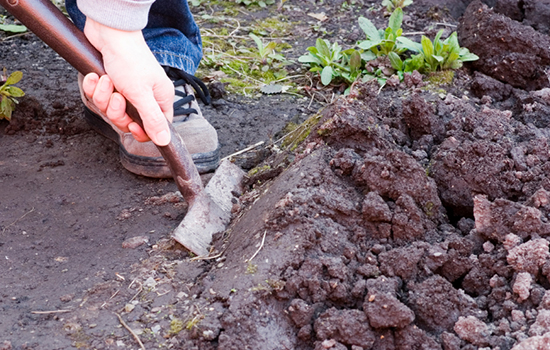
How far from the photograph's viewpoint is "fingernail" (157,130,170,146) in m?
2.08

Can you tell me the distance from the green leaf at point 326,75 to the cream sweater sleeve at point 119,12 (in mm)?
1684

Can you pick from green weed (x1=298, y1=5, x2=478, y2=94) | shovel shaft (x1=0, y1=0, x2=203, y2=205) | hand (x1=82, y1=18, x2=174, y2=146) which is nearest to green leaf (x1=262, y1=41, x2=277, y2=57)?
green weed (x1=298, y1=5, x2=478, y2=94)

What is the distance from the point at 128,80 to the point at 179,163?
429mm

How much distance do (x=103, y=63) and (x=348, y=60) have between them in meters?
1.86

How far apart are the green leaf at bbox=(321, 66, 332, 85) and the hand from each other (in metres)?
1.46

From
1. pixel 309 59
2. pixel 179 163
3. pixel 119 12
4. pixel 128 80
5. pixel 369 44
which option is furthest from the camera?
pixel 309 59

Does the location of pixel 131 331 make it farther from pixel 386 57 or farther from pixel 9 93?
pixel 386 57

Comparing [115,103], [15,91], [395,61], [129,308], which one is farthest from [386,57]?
[129,308]

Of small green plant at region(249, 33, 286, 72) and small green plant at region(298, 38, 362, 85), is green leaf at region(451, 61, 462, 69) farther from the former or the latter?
small green plant at region(249, 33, 286, 72)

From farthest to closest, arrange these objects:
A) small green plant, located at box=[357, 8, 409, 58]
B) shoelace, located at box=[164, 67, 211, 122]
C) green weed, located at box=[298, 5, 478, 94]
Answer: small green plant, located at box=[357, 8, 409, 58] → green weed, located at box=[298, 5, 478, 94] → shoelace, located at box=[164, 67, 211, 122]

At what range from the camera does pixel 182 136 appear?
8.98 feet

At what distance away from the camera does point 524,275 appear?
163cm

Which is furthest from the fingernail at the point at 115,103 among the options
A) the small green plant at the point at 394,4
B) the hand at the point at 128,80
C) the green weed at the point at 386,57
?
the small green plant at the point at 394,4

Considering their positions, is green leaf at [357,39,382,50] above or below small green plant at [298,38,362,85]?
above
